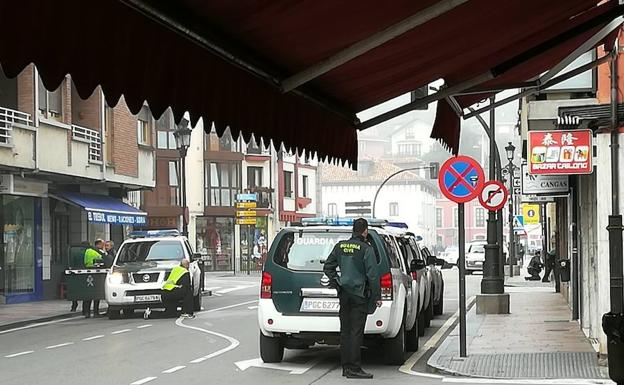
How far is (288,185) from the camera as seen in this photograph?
71250 mm

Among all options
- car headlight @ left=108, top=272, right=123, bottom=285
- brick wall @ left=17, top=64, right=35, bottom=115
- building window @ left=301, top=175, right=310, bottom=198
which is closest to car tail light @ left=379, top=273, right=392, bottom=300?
car headlight @ left=108, top=272, right=123, bottom=285

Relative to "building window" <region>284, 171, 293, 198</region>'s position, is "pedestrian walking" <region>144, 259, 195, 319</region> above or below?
below

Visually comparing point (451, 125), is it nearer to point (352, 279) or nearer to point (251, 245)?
point (352, 279)

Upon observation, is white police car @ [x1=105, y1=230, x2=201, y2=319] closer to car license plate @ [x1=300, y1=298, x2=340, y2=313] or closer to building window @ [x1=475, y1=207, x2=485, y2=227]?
car license plate @ [x1=300, y1=298, x2=340, y2=313]

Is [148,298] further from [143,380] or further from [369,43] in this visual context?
[369,43]

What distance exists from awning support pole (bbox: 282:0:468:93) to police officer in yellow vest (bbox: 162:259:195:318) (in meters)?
17.1

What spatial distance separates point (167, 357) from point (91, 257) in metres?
10.3

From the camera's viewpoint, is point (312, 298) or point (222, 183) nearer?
point (312, 298)

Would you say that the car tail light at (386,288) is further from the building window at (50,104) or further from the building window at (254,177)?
the building window at (254,177)

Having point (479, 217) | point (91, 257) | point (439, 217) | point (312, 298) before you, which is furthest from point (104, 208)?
point (479, 217)

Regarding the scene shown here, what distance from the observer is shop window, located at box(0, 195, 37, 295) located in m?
29.0

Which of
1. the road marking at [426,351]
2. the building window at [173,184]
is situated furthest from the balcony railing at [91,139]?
the building window at [173,184]

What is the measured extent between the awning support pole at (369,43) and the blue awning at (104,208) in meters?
25.9

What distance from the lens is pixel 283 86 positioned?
5152 millimetres
